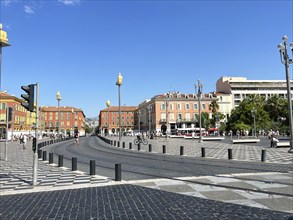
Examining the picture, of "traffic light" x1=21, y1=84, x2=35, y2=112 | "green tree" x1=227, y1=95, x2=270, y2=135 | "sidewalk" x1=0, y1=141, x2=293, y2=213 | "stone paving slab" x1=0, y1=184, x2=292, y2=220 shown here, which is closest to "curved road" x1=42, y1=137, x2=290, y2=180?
"sidewalk" x1=0, y1=141, x2=293, y2=213

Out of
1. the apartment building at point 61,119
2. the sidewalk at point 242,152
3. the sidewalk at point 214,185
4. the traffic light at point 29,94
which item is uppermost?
the apartment building at point 61,119

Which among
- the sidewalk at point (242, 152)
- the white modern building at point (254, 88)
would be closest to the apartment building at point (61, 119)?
the white modern building at point (254, 88)

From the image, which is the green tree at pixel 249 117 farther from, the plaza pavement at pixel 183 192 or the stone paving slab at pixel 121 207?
the stone paving slab at pixel 121 207

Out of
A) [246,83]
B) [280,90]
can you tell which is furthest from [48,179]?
[280,90]

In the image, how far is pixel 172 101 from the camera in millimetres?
91250

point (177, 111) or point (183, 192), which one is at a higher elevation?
point (177, 111)

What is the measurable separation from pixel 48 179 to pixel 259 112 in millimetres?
61507

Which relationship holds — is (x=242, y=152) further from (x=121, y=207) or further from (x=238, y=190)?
(x=121, y=207)

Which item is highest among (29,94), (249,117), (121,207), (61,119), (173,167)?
(61,119)

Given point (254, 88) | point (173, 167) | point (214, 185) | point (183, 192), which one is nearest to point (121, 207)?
→ point (183, 192)

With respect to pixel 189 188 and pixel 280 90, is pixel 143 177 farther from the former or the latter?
pixel 280 90

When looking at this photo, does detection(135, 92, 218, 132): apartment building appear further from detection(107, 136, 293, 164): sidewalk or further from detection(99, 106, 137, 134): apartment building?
detection(107, 136, 293, 164): sidewalk

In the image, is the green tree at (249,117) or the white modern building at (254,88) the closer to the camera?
the green tree at (249,117)

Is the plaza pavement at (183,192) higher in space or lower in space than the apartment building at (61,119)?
lower
